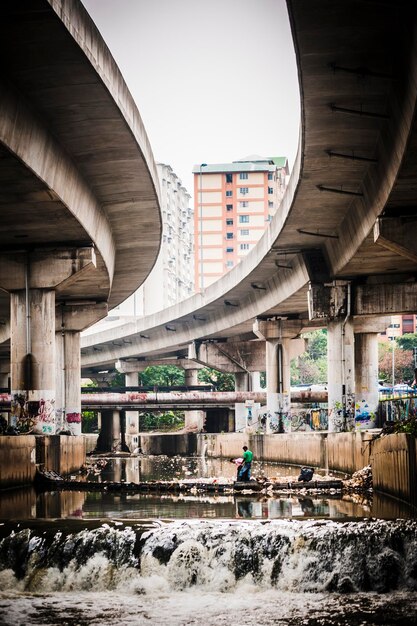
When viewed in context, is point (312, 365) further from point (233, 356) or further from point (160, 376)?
point (233, 356)

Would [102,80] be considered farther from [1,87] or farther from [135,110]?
[135,110]

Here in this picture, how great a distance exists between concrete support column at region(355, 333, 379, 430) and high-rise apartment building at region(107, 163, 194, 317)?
92.9 m

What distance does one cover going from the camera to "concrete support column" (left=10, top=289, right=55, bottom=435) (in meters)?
37.7

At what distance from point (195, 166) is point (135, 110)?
473 ft

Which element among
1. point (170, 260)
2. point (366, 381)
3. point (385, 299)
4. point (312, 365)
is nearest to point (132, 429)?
point (366, 381)

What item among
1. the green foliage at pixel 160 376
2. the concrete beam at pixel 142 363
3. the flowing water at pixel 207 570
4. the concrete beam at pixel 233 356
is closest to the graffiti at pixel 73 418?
the concrete beam at pixel 233 356

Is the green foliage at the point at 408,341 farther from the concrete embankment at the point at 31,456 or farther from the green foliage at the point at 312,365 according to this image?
the concrete embankment at the point at 31,456

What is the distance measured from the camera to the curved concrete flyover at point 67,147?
66.3 feet

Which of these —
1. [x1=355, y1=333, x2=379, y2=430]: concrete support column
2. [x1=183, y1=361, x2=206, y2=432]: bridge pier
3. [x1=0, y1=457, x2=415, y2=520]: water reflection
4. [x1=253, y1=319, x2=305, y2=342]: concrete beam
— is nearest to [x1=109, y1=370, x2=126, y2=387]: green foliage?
[x1=183, y1=361, x2=206, y2=432]: bridge pier

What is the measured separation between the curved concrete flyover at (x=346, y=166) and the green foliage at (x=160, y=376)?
6075cm

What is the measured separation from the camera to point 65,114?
80.4 feet

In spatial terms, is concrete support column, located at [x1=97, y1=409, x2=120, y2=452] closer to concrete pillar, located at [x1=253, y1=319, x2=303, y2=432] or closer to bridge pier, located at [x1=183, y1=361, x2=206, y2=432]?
bridge pier, located at [x1=183, y1=361, x2=206, y2=432]

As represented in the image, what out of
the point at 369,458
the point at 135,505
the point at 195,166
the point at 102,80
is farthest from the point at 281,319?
the point at 195,166

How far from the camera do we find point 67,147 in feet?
90.1
